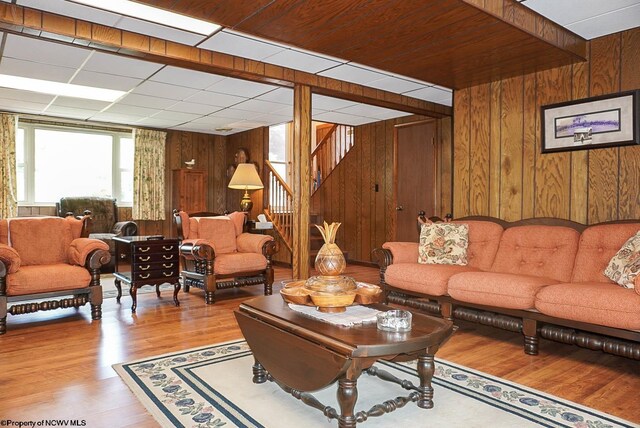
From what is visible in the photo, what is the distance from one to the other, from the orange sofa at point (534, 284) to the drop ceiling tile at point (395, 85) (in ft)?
5.97

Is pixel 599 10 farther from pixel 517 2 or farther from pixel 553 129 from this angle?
pixel 553 129

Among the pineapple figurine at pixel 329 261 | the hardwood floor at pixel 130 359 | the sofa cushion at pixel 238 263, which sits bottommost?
the hardwood floor at pixel 130 359

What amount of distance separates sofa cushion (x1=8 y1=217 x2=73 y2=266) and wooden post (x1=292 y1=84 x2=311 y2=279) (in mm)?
2228

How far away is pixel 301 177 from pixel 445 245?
1658 millimetres

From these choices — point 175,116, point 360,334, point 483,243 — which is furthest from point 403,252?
point 175,116

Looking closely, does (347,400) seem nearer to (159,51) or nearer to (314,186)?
(159,51)

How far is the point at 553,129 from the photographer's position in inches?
166

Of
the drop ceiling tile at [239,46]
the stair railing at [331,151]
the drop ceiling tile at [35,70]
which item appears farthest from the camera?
the stair railing at [331,151]

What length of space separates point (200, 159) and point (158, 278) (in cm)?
497

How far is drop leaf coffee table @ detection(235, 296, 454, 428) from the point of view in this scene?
1.89 meters

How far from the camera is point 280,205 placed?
7973 millimetres

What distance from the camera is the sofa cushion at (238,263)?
4.88 metres

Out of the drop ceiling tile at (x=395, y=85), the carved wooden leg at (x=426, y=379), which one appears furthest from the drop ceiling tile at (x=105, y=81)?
the carved wooden leg at (x=426, y=379)

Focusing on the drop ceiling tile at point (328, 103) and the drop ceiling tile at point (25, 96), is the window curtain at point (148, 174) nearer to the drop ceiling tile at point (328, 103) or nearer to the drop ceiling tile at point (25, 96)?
the drop ceiling tile at point (25, 96)
